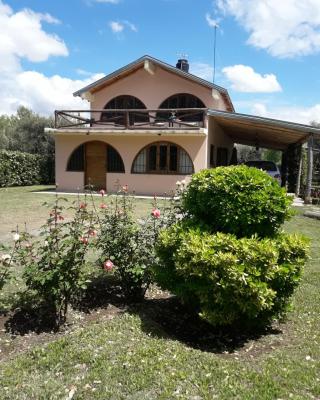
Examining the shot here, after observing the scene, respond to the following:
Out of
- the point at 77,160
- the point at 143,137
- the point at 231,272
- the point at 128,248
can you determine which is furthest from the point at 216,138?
the point at 231,272

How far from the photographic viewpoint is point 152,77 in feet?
75.1

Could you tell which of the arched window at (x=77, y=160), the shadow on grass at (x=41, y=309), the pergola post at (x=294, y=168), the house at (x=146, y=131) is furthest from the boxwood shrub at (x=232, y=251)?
the arched window at (x=77, y=160)

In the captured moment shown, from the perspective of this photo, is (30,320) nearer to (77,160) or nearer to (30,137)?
(77,160)

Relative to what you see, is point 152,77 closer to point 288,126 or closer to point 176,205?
point 288,126

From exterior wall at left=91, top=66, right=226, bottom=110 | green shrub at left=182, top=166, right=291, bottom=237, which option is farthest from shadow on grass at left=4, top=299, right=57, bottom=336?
exterior wall at left=91, top=66, right=226, bottom=110

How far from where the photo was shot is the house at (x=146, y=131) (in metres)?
19.6

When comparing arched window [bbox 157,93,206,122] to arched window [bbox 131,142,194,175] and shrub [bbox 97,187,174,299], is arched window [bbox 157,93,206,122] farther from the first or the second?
shrub [bbox 97,187,174,299]

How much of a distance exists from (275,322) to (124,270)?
73.6 inches

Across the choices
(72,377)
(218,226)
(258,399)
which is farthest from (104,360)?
(218,226)

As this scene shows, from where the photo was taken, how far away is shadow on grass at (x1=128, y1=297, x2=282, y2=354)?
4301 mm

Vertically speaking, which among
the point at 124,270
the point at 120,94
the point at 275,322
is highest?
the point at 120,94

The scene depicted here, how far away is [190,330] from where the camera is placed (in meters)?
4.64

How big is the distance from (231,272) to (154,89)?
20339 millimetres

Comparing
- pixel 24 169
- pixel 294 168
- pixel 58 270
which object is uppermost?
pixel 294 168
